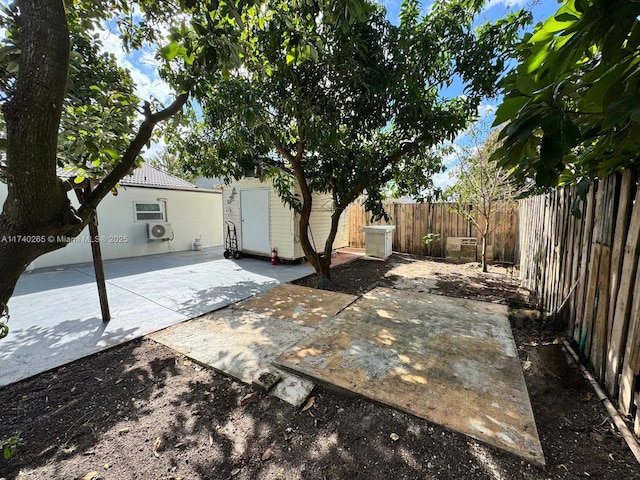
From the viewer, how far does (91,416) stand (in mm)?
1879

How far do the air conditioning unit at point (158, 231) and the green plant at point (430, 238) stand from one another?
27.4 ft

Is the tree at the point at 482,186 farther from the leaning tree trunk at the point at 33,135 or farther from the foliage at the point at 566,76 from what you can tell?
the leaning tree trunk at the point at 33,135

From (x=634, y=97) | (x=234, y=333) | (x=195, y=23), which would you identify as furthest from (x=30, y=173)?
(x=234, y=333)

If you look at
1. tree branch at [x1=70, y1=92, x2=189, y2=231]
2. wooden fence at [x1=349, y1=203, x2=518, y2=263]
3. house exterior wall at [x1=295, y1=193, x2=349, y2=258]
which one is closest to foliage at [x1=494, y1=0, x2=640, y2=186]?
tree branch at [x1=70, y1=92, x2=189, y2=231]

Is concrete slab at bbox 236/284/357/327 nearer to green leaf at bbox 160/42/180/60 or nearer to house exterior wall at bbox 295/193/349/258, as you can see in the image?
house exterior wall at bbox 295/193/349/258

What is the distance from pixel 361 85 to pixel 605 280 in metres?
3.32

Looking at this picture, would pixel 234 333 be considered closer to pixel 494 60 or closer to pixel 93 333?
pixel 93 333

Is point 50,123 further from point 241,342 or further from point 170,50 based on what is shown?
point 241,342

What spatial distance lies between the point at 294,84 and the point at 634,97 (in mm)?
3755

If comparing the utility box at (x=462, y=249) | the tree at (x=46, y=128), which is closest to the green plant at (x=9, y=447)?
the tree at (x=46, y=128)

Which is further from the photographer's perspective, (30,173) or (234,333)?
(234,333)

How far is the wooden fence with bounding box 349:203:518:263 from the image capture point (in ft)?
22.5

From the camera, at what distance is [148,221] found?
28.3ft

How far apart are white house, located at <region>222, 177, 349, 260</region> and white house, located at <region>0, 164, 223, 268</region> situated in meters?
2.51
